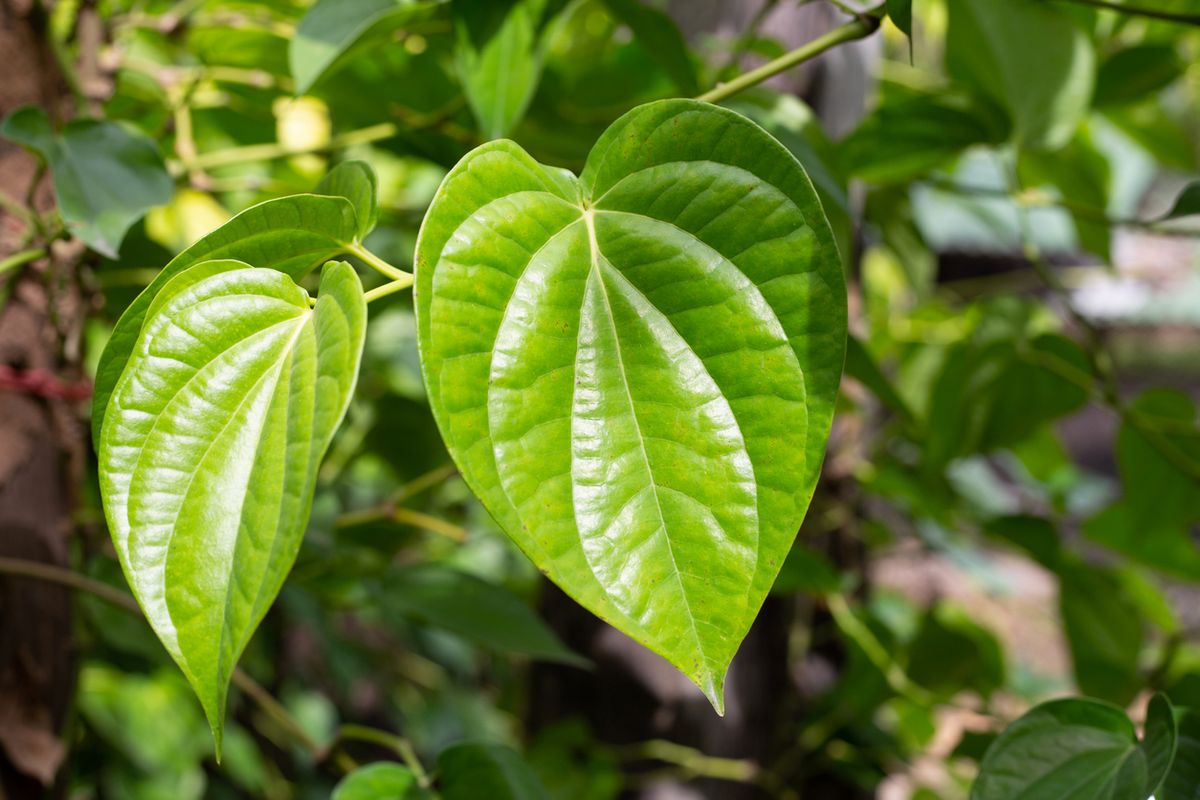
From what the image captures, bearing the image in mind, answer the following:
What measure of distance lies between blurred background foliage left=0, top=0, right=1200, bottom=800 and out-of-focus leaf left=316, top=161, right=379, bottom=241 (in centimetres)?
10

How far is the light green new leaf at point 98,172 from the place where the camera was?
37cm

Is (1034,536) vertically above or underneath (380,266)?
underneath

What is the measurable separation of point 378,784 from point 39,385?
0.28 meters

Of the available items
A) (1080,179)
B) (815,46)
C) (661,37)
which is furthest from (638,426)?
(1080,179)

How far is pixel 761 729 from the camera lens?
0.72 meters

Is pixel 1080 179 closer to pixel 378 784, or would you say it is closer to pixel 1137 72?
pixel 1137 72

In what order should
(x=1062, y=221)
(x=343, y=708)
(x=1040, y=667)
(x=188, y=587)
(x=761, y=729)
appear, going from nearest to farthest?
(x=188, y=587)
(x=761, y=729)
(x=343, y=708)
(x=1062, y=221)
(x=1040, y=667)

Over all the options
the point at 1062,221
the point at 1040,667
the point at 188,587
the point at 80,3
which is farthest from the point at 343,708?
the point at 1040,667

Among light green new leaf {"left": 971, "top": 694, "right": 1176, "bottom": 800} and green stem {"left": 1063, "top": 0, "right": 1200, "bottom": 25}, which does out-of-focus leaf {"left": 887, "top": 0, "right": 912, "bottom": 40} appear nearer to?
green stem {"left": 1063, "top": 0, "right": 1200, "bottom": 25}

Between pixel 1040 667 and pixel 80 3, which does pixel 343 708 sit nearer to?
pixel 80 3

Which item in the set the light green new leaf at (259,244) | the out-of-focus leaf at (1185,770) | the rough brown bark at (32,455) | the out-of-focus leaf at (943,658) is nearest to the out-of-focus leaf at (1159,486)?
the out-of-focus leaf at (943,658)

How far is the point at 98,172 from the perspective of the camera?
0.39 metres

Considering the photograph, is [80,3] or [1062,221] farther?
[1062,221]

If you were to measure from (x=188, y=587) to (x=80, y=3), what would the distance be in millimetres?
408
